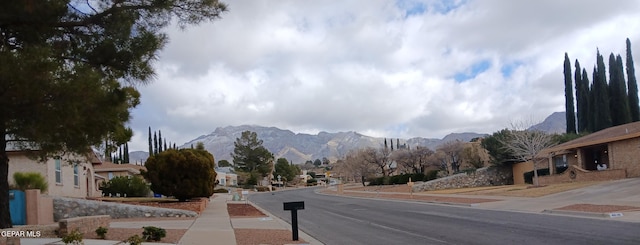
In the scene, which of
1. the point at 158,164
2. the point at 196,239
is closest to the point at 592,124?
the point at 158,164

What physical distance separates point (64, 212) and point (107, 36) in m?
13.0

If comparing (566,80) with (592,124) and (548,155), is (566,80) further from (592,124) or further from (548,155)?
(548,155)

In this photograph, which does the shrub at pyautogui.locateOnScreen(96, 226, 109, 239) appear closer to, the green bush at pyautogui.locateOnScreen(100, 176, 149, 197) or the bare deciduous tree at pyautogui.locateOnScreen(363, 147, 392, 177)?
the green bush at pyautogui.locateOnScreen(100, 176, 149, 197)

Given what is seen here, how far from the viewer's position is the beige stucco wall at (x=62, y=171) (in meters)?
24.6

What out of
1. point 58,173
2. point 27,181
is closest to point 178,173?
point 58,173

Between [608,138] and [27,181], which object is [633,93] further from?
[27,181]

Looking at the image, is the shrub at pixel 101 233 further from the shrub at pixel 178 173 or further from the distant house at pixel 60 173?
the shrub at pixel 178 173

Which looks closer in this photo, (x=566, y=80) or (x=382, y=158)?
(x=566, y=80)

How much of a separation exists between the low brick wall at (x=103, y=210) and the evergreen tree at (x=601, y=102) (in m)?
42.5

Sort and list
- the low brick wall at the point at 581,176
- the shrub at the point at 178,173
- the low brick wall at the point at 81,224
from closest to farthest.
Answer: the low brick wall at the point at 81,224
the shrub at the point at 178,173
the low brick wall at the point at 581,176

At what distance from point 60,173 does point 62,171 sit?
29 centimetres

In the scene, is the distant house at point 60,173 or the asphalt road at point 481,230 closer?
the asphalt road at point 481,230

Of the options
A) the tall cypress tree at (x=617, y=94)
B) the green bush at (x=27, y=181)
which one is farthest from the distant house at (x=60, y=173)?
the tall cypress tree at (x=617, y=94)

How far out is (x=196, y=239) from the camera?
15734mm
